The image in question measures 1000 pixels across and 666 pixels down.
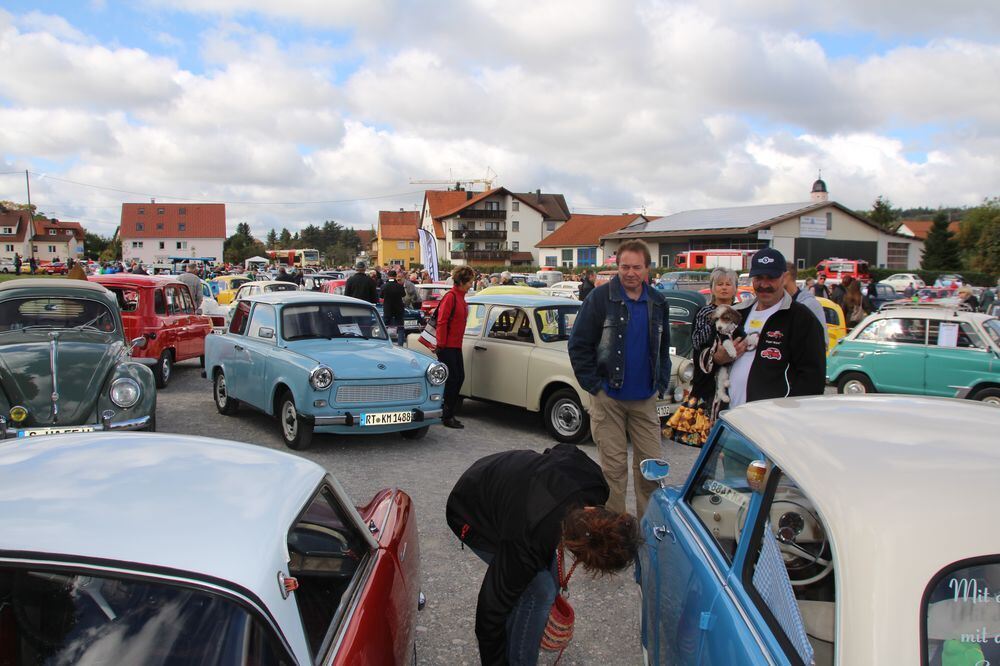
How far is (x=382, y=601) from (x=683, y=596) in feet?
3.50

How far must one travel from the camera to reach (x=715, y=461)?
291 cm

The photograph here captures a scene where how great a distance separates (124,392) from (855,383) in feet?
31.7

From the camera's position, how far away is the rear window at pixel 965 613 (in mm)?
1625

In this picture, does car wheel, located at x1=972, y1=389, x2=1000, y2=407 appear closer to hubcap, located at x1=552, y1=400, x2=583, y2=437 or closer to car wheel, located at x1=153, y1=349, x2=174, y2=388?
hubcap, located at x1=552, y1=400, x2=583, y2=437

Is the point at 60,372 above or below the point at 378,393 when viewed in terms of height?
above

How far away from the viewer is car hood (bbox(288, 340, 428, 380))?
735 centimetres

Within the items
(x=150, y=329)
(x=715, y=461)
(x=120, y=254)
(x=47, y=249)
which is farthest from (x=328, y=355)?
(x=47, y=249)

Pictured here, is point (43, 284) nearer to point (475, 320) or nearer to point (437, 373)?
point (437, 373)

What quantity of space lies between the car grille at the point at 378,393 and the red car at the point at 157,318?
4567 millimetres

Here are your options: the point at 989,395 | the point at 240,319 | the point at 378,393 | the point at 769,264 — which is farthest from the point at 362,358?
the point at 989,395

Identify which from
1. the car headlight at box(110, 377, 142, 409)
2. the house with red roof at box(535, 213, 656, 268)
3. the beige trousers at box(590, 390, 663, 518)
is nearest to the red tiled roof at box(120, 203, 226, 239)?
the house with red roof at box(535, 213, 656, 268)

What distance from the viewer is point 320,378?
7.09 m

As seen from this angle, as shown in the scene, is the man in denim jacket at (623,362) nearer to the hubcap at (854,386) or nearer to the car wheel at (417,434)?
the car wheel at (417,434)

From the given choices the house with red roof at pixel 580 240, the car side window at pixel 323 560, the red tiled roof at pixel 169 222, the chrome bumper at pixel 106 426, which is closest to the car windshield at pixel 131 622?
the car side window at pixel 323 560
